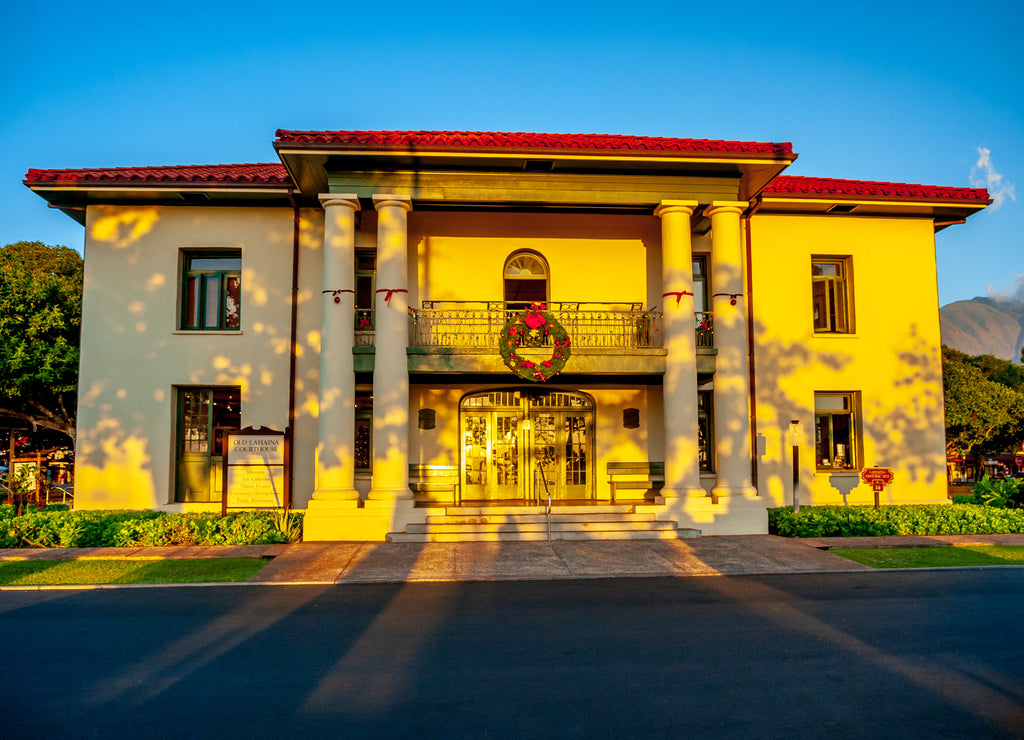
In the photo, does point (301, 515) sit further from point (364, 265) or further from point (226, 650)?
point (226, 650)

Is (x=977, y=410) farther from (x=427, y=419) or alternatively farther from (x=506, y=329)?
(x=427, y=419)

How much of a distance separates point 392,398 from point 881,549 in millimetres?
9031

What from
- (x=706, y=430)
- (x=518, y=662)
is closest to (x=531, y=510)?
(x=706, y=430)

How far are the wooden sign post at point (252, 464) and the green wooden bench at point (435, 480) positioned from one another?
2.99m

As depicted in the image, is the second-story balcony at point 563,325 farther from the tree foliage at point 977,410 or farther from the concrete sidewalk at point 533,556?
the tree foliage at point 977,410

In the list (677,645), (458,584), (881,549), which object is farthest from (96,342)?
(881,549)

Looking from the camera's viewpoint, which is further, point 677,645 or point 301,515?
point 301,515

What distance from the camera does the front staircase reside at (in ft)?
44.9

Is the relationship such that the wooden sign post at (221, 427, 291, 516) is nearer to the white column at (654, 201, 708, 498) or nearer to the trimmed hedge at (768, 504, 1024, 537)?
the white column at (654, 201, 708, 498)

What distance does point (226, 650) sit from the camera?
6824mm

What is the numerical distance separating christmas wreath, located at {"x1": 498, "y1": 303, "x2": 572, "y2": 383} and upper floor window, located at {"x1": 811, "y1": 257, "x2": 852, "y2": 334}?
22.2 ft

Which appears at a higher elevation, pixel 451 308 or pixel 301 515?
pixel 451 308

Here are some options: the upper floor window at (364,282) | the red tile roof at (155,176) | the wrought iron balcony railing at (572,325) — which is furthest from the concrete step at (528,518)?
the red tile roof at (155,176)

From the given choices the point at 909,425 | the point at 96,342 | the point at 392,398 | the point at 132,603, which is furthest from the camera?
the point at 909,425
